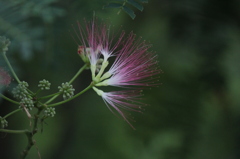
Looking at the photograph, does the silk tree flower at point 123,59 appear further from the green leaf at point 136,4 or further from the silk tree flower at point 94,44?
the green leaf at point 136,4

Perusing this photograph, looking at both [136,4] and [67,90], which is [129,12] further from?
[67,90]

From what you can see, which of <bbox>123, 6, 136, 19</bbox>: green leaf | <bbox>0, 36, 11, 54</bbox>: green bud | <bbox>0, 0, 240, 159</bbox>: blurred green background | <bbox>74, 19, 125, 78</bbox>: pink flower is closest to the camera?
<bbox>0, 36, 11, 54</bbox>: green bud

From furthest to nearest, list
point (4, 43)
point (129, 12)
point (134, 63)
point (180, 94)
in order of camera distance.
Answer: point (180, 94) → point (134, 63) → point (129, 12) → point (4, 43)

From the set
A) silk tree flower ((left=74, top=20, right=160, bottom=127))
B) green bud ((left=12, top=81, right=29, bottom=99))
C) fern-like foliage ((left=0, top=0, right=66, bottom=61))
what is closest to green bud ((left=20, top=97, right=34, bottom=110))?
green bud ((left=12, top=81, right=29, bottom=99))

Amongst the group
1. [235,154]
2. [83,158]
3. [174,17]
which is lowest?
[235,154]

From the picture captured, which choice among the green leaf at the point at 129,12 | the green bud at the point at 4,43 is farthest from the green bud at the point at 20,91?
the green leaf at the point at 129,12

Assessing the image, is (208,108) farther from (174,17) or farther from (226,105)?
(174,17)

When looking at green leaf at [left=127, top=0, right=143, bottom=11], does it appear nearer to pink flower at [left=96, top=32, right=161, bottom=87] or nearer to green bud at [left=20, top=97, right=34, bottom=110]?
pink flower at [left=96, top=32, right=161, bottom=87]

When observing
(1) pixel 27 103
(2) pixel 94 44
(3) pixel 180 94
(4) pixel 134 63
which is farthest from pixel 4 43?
(3) pixel 180 94

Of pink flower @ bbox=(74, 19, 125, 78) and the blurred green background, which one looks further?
the blurred green background

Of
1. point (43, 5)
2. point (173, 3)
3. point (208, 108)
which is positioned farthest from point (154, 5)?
point (43, 5)

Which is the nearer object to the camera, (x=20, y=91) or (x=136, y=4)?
(x=20, y=91)
